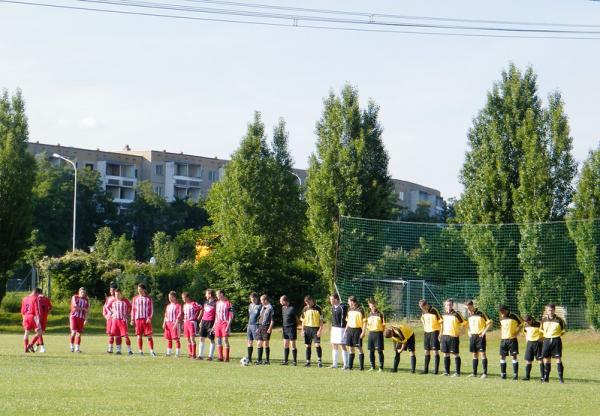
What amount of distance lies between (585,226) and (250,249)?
633 inches

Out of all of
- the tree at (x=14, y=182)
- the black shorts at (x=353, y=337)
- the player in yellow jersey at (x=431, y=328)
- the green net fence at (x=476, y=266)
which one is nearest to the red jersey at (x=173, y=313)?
the black shorts at (x=353, y=337)

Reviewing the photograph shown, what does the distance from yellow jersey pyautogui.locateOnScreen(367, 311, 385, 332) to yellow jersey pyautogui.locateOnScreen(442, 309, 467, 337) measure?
1.78 meters

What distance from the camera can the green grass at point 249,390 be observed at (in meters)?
14.9

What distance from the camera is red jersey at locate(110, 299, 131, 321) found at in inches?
1123

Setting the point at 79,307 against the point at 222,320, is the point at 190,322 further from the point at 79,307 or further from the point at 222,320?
the point at 79,307

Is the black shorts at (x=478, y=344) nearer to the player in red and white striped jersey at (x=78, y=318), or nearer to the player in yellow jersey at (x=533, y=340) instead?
the player in yellow jersey at (x=533, y=340)

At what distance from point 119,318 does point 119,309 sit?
0.29m

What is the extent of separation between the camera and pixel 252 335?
1048 inches

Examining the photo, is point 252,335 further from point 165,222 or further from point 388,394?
point 165,222

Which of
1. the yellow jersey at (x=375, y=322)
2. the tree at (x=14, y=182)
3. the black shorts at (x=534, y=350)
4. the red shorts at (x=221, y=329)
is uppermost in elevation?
the tree at (x=14, y=182)

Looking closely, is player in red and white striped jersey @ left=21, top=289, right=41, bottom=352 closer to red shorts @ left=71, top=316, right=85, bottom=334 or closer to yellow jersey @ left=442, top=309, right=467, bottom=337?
red shorts @ left=71, top=316, right=85, bottom=334

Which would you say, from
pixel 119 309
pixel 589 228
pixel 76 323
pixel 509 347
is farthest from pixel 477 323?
pixel 589 228

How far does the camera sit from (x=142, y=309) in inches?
1128

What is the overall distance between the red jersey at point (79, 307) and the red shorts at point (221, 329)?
4.48 meters
